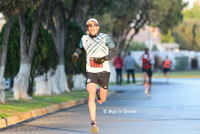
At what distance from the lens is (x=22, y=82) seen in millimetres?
14359

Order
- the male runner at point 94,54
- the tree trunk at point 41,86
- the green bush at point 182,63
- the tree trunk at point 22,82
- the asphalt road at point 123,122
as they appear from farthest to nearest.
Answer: the green bush at point 182,63 → the tree trunk at point 41,86 → the tree trunk at point 22,82 → the asphalt road at point 123,122 → the male runner at point 94,54

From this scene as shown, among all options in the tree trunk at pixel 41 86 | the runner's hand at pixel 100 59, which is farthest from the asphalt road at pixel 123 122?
the tree trunk at pixel 41 86

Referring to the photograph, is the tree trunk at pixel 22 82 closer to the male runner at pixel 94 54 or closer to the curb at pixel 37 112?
the curb at pixel 37 112

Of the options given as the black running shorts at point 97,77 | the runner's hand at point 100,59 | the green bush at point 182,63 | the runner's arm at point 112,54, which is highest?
the runner's arm at point 112,54

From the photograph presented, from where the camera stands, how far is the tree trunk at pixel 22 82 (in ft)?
47.1

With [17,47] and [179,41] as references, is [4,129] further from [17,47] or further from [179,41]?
[179,41]

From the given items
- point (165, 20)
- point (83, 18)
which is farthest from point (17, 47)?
point (165, 20)

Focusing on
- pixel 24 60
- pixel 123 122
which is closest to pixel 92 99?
pixel 123 122

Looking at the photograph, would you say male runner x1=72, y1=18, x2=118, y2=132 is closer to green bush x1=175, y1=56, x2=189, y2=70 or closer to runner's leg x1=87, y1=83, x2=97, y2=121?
runner's leg x1=87, y1=83, x2=97, y2=121

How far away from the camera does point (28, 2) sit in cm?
1205

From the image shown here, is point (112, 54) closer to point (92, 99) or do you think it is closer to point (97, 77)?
point (97, 77)

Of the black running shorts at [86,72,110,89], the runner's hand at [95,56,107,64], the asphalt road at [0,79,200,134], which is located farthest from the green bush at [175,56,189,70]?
the runner's hand at [95,56,107,64]

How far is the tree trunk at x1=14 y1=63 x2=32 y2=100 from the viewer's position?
14.3 metres

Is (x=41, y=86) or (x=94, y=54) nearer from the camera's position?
(x=94, y=54)
